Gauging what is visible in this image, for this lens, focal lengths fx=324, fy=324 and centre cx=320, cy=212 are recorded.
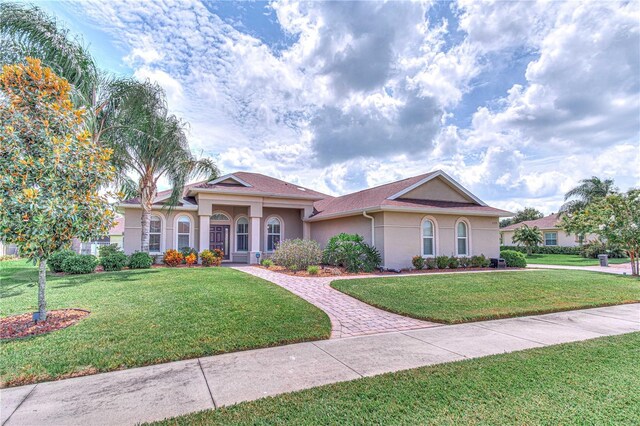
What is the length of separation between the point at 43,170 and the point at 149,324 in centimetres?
347

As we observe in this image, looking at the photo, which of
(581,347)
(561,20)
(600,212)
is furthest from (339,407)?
(600,212)

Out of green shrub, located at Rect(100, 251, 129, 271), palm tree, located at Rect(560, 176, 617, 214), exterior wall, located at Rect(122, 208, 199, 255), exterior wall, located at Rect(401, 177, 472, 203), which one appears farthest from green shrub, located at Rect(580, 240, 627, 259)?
green shrub, located at Rect(100, 251, 129, 271)

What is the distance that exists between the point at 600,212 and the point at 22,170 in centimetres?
2270

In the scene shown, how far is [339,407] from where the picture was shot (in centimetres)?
338

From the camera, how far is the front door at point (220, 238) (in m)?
20.0

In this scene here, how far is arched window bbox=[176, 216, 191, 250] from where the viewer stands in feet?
59.5

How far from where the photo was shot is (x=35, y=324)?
6.25 meters

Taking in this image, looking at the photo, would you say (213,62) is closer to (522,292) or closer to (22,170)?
(22,170)

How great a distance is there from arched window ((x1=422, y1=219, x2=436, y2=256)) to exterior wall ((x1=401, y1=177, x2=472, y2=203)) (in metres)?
1.58

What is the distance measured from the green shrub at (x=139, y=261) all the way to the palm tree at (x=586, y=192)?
3567cm

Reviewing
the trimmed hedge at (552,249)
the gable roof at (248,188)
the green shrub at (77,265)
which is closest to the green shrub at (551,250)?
the trimmed hedge at (552,249)

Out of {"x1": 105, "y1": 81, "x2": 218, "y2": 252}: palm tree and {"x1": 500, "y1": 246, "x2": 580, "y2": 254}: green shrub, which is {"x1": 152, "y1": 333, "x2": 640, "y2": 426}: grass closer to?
{"x1": 105, "y1": 81, "x2": 218, "y2": 252}: palm tree

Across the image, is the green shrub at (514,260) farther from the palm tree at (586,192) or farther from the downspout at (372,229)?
the palm tree at (586,192)

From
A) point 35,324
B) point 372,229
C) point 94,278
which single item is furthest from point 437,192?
point 35,324
